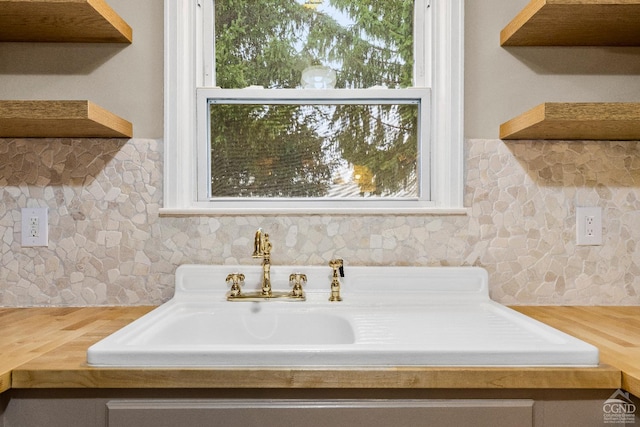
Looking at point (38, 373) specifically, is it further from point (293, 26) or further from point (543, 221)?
point (543, 221)

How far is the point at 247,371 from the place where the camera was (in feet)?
2.72

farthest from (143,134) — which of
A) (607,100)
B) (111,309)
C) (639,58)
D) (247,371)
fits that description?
(639,58)

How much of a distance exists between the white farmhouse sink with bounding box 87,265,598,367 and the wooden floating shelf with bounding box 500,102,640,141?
0.46 metres

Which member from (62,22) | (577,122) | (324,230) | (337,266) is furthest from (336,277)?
(62,22)

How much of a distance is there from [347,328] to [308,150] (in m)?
0.63

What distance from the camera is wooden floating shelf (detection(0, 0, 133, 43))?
A: 1.23 metres

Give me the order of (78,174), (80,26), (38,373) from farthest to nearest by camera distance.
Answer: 1. (78,174)
2. (80,26)
3. (38,373)

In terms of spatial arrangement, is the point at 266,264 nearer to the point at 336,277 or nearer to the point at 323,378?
the point at 336,277

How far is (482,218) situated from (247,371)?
0.96 m

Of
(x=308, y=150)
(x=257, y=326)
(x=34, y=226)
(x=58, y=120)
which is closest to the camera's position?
(x=58, y=120)

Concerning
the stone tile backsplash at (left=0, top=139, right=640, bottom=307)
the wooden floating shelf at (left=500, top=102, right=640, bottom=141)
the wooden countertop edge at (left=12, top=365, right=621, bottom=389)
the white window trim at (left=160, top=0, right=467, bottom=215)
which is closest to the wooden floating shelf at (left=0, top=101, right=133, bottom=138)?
the stone tile backsplash at (left=0, top=139, right=640, bottom=307)

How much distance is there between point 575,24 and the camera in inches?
52.4

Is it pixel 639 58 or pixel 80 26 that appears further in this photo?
pixel 639 58

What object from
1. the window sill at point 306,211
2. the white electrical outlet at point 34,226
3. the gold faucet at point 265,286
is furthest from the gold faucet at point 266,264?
the white electrical outlet at point 34,226
